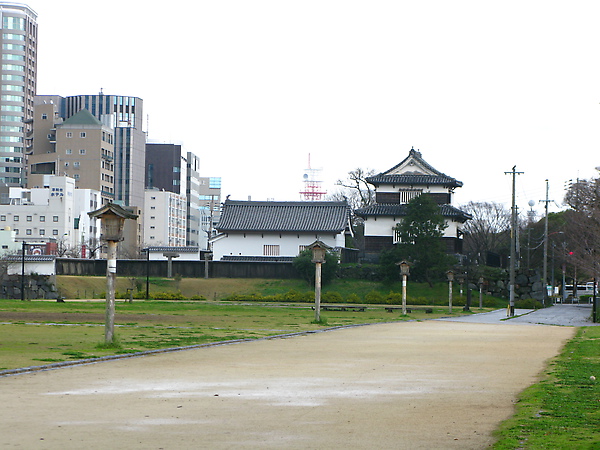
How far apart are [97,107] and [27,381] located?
182657mm

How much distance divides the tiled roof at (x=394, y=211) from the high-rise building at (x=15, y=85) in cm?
8408

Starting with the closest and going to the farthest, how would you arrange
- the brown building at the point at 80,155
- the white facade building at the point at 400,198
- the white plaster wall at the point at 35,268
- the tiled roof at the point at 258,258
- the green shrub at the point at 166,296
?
the green shrub at the point at 166,296 → the white plaster wall at the point at 35,268 → the white facade building at the point at 400,198 → the tiled roof at the point at 258,258 → the brown building at the point at 80,155

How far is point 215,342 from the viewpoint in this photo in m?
Answer: 21.6

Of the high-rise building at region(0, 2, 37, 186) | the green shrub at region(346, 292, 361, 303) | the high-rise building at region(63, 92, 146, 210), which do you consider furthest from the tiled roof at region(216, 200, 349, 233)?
the high-rise building at region(0, 2, 37, 186)

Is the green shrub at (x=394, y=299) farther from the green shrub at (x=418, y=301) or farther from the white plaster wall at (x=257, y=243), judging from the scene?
the white plaster wall at (x=257, y=243)

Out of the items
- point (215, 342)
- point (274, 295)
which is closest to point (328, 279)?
point (274, 295)

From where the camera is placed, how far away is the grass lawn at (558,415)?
8141 mm

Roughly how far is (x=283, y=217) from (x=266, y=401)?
77632mm

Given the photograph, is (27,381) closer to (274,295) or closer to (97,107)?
(274,295)

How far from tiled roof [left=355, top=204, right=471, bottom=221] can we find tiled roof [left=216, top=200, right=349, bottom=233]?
363 centimetres

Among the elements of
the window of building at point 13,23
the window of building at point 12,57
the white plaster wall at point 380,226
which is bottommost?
the white plaster wall at point 380,226

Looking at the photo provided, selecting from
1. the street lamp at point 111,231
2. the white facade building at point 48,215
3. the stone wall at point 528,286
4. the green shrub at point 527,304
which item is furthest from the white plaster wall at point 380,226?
the street lamp at point 111,231

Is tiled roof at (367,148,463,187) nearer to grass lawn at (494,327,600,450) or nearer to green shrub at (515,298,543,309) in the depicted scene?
green shrub at (515,298,543,309)

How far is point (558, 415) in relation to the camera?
9938 millimetres
